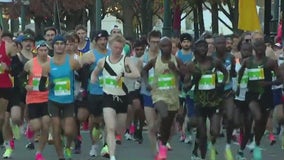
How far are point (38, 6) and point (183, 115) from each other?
132 feet

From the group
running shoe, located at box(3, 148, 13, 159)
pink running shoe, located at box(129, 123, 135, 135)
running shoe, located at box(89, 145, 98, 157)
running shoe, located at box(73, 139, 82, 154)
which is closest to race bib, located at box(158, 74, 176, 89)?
running shoe, located at box(89, 145, 98, 157)

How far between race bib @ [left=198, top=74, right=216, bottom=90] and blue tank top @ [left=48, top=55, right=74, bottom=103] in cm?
194

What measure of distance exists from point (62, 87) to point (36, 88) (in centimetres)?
56

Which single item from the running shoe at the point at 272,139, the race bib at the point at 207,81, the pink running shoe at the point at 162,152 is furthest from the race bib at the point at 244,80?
the running shoe at the point at 272,139

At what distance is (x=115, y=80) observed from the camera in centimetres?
1230

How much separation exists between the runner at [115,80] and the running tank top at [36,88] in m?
0.84

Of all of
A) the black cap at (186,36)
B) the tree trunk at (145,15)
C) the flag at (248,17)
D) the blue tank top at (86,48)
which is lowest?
the blue tank top at (86,48)

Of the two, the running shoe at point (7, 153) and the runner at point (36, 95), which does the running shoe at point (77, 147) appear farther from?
the runner at point (36, 95)

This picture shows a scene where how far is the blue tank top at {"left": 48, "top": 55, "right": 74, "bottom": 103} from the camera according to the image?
12.3 meters

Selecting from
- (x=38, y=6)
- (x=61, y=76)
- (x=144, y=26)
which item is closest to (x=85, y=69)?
(x=61, y=76)

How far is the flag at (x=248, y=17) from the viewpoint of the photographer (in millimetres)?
18688

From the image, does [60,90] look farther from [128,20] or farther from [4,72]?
[128,20]

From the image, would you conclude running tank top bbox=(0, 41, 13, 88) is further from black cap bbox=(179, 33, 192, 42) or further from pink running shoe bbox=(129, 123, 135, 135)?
pink running shoe bbox=(129, 123, 135, 135)

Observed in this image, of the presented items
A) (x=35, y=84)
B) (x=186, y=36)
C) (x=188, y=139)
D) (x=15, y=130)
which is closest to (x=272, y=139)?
(x=188, y=139)
